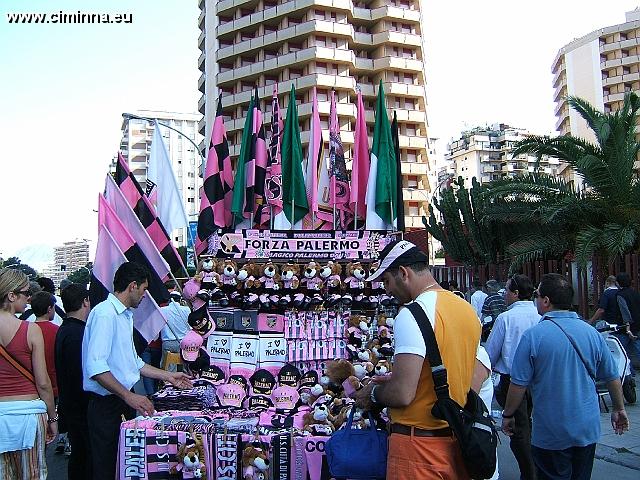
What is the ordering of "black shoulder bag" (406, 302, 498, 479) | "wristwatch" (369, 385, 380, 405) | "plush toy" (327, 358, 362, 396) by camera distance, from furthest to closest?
"plush toy" (327, 358, 362, 396) → "wristwatch" (369, 385, 380, 405) → "black shoulder bag" (406, 302, 498, 479)

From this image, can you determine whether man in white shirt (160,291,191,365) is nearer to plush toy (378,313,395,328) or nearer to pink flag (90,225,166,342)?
pink flag (90,225,166,342)

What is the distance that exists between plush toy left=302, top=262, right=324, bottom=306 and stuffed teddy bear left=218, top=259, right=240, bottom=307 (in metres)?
0.72

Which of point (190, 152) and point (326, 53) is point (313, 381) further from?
point (190, 152)

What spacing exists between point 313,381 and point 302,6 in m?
50.4

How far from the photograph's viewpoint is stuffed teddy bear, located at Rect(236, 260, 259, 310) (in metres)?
6.04

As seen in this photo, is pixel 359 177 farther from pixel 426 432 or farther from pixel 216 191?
pixel 426 432

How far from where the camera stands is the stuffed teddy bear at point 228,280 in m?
6.04

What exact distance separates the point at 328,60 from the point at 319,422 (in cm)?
4986

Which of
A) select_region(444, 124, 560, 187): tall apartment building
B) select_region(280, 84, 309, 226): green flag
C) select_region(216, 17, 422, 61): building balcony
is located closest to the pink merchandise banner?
select_region(280, 84, 309, 226): green flag

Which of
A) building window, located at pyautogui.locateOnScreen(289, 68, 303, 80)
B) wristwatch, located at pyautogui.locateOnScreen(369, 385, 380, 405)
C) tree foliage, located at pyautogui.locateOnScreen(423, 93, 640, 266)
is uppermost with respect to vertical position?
building window, located at pyautogui.locateOnScreen(289, 68, 303, 80)

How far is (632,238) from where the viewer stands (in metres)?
13.3

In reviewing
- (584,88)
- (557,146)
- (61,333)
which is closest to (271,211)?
(61,333)

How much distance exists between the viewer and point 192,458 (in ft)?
15.5

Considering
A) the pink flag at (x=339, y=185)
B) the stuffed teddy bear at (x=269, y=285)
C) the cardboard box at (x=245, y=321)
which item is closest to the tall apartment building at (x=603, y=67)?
the pink flag at (x=339, y=185)
